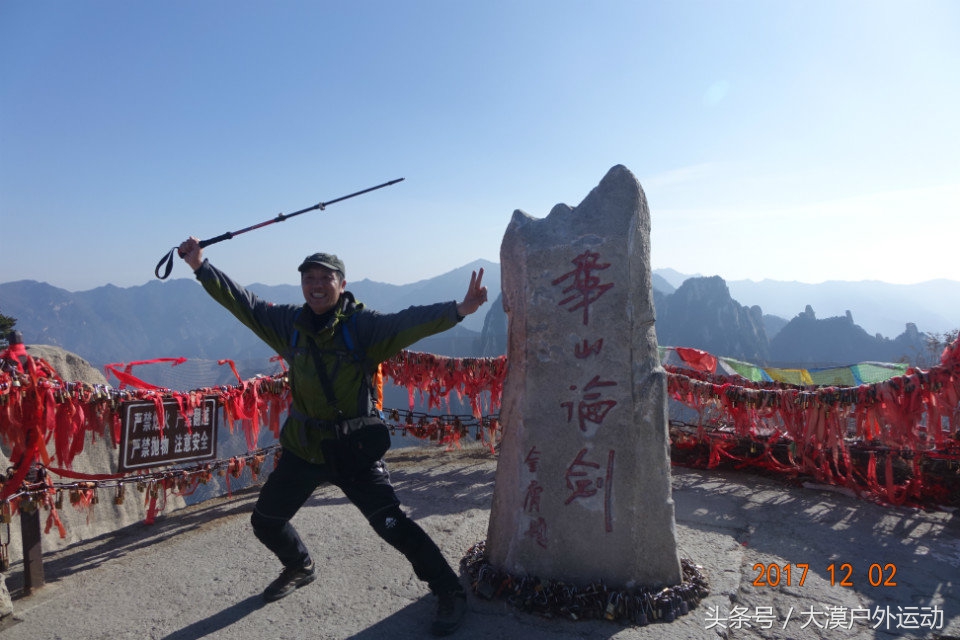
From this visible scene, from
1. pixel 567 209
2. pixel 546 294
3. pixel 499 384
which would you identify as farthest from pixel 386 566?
pixel 499 384

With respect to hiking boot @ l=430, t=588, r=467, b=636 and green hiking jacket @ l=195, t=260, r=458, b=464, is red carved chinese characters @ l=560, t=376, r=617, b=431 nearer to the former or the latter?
green hiking jacket @ l=195, t=260, r=458, b=464

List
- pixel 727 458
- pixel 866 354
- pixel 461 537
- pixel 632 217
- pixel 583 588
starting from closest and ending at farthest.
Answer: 1. pixel 583 588
2. pixel 632 217
3. pixel 461 537
4. pixel 727 458
5. pixel 866 354

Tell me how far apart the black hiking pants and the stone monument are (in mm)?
596

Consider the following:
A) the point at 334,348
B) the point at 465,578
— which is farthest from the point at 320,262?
the point at 465,578

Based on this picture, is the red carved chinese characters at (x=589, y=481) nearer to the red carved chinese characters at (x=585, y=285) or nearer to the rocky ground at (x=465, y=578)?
the rocky ground at (x=465, y=578)

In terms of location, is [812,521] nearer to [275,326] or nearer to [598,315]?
[598,315]

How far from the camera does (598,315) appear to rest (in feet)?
11.9

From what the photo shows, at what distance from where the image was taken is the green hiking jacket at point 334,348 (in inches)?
132

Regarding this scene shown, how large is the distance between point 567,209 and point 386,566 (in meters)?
3.09

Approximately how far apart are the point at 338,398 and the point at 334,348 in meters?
0.31

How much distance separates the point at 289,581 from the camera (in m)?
3.86

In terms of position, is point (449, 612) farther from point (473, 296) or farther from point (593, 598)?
point (473, 296)

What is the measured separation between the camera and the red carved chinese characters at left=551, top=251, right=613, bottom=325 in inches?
144

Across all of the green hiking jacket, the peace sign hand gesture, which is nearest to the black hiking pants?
the green hiking jacket
